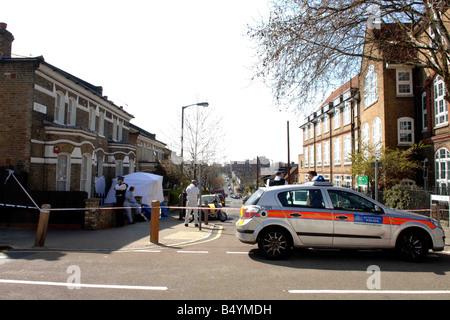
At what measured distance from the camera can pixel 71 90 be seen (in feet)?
53.1

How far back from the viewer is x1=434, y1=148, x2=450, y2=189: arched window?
54.8 feet

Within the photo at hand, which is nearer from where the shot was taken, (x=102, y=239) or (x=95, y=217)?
(x=102, y=239)

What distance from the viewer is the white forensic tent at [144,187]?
53.9 feet

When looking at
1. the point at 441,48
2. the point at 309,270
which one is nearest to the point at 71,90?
the point at 309,270

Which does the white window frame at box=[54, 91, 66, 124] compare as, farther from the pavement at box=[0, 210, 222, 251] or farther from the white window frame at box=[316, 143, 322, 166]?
the white window frame at box=[316, 143, 322, 166]

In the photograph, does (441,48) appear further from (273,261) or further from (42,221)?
(42,221)

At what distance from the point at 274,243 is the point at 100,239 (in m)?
5.50

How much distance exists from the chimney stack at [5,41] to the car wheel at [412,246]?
16.7m

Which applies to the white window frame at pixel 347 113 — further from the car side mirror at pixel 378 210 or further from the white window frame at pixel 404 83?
the car side mirror at pixel 378 210

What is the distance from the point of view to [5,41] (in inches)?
535

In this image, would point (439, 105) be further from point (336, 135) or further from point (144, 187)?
point (144, 187)

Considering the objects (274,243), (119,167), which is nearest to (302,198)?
(274,243)

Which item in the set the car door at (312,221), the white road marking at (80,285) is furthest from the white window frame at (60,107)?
the car door at (312,221)
